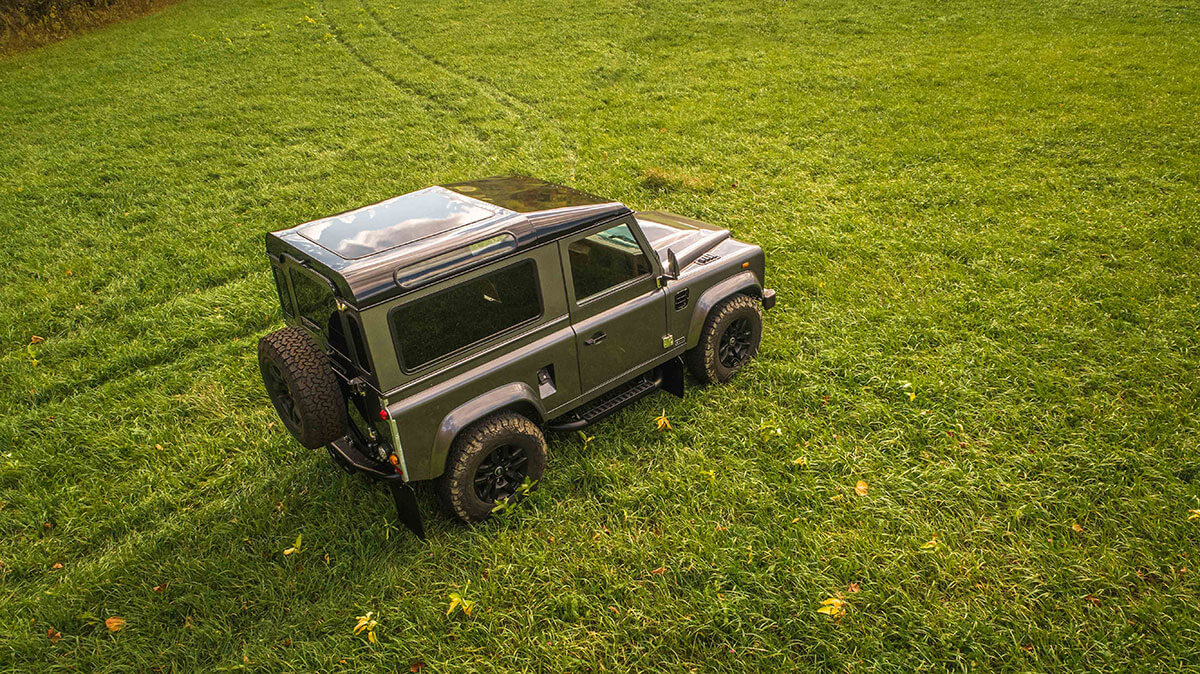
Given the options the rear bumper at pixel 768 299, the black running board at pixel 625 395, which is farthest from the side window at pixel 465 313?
the rear bumper at pixel 768 299

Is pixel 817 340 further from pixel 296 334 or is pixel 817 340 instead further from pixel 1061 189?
pixel 1061 189

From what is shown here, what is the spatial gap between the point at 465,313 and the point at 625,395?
1533mm

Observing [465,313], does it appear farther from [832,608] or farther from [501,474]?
[832,608]

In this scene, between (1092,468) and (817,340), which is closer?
(1092,468)

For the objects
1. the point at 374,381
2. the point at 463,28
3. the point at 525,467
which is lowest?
the point at 525,467

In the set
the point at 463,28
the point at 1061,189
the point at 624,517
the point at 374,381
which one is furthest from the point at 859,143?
the point at 463,28

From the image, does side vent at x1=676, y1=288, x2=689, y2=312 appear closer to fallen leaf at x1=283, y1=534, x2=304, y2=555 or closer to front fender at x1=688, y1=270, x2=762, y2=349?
front fender at x1=688, y1=270, x2=762, y2=349

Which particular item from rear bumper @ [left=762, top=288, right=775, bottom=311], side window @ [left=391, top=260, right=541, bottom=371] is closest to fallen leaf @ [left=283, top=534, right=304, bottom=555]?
side window @ [left=391, top=260, right=541, bottom=371]

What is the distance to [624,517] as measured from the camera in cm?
451

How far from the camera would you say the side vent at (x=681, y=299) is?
5191 millimetres

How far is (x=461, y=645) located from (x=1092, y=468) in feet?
13.6

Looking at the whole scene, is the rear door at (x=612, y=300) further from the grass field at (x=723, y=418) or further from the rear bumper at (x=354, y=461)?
the rear bumper at (x=354, y=461)

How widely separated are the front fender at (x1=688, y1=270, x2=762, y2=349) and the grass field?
0.55 m

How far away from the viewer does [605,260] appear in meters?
4.79
